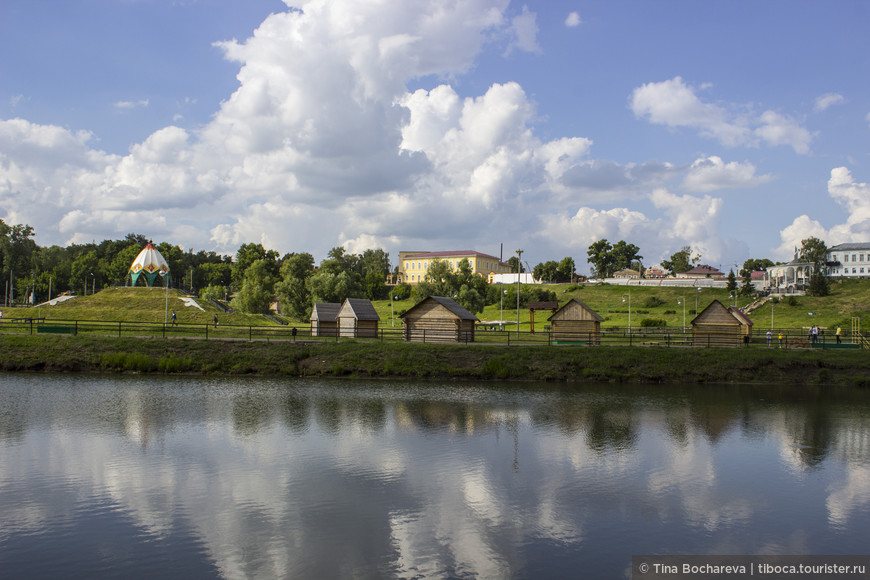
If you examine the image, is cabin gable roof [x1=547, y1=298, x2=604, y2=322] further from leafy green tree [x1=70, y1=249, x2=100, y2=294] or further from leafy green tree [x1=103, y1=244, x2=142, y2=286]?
leafy green tree [x1=103, y1=244, x2=142, y2=286]

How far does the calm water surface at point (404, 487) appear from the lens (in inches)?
434

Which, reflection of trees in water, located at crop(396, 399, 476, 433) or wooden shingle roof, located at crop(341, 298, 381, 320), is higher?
wooden shingle roof, located at crop(341, 298, 381, 320)

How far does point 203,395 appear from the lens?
28.3 meters

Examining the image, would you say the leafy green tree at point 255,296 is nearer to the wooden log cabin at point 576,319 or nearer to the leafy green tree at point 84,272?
the leafy green tree at point 84,272

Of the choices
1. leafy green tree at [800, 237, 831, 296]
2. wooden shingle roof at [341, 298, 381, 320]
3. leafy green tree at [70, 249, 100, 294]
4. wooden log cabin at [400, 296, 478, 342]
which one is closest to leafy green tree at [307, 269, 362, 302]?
wooden shingle roof at [341, 298, 381, 320]

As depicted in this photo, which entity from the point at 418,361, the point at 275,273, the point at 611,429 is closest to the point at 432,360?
the point at 418,361

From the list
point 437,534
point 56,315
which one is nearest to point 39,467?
point 437,534

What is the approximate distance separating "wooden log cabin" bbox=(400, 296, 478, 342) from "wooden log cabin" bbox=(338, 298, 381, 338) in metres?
2.62

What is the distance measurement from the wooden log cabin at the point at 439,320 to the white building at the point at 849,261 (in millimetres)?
97595

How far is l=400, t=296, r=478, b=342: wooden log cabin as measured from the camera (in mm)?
48147

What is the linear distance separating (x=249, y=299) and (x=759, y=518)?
79.5m

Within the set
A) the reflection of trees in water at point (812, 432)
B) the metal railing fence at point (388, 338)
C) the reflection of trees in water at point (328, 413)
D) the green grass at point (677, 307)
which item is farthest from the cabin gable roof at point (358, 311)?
the reflection of trees in water at point (812, 432)

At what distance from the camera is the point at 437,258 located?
544ft

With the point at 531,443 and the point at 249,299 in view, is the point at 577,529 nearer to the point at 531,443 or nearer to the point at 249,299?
the point at 531,443
